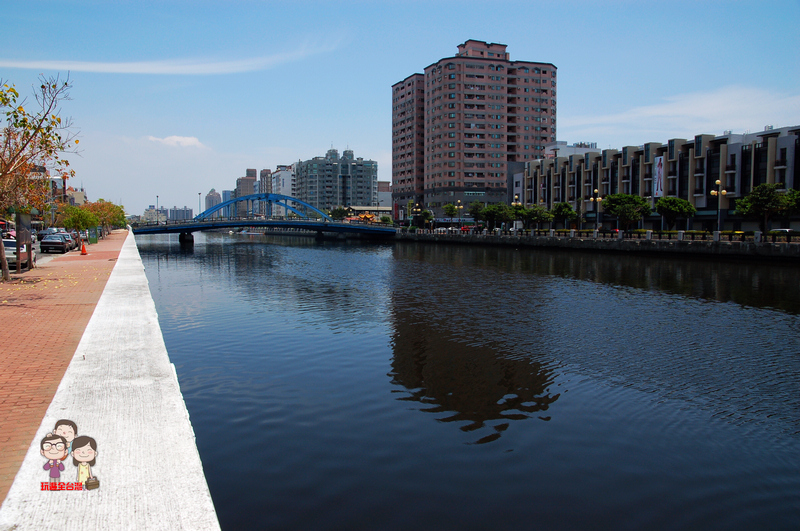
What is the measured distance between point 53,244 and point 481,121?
10706 centimetres

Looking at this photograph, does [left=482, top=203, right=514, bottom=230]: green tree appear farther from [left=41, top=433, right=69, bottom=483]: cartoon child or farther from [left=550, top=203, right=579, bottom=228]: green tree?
[left=41, top=433, right=69, bottom=483]: cartoon child

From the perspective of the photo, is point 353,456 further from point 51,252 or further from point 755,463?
point 51,252

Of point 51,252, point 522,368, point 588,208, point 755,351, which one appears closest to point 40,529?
point 522,368

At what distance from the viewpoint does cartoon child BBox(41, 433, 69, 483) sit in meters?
5.00

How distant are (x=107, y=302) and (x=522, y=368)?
35.5 feet

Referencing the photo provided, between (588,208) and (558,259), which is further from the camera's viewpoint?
(588,208)

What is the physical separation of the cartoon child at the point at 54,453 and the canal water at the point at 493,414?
265 centimetres

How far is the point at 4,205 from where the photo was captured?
72.2ft

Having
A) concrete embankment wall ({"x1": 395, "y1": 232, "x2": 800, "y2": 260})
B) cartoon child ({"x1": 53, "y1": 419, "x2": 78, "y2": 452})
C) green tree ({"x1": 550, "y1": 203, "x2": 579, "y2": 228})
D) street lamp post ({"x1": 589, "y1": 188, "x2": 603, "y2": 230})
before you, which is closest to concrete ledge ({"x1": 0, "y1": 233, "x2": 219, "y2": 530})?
cartoon child ({"x1": 53, "y1": 419, "x2": 78, "y2": 452})

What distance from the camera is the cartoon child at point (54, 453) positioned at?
16.4ft

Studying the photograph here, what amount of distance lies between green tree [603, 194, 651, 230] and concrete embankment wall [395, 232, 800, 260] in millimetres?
8265

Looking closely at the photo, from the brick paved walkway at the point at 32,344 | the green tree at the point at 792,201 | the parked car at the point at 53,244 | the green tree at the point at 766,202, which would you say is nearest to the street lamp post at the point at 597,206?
the green tree at the point at 766,202

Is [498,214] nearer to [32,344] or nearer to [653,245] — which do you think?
[653,245]

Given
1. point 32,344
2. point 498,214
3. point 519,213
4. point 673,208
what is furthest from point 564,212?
point 32,344
